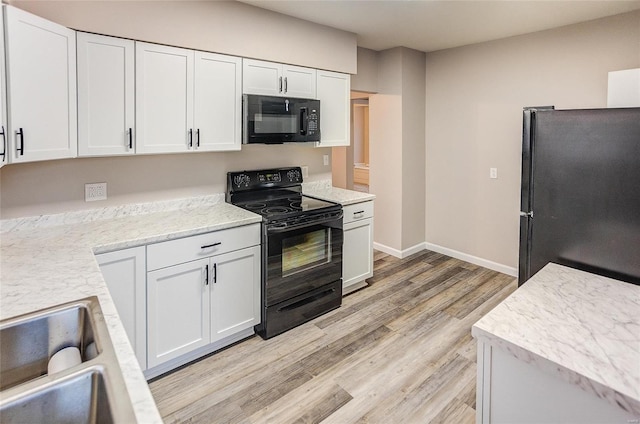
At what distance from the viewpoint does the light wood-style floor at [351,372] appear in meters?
2.12

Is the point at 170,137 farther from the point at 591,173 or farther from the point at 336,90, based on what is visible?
the point at 591,173

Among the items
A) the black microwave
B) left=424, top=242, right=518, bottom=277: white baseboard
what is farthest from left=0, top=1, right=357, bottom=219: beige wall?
left=424, top=242, right=518, bottom=277: white baseboard

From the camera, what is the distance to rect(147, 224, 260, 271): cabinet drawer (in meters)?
2.26

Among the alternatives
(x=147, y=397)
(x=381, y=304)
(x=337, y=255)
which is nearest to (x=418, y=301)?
(x=381, y=304)

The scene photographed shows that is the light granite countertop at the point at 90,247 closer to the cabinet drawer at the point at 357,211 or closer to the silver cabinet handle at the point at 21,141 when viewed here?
the silver cabinet handle at the point at 21,141

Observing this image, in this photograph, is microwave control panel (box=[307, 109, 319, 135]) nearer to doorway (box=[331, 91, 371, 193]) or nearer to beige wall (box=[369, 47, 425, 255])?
beige wall (box=[369, 47, 425, 255])

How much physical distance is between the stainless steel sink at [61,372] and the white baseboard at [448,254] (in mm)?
3807

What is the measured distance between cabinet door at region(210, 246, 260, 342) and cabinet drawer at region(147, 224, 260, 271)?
0.06 meters

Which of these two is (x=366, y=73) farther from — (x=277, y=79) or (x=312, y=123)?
(x=277, y=79)

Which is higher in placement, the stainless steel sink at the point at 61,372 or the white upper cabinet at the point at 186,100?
the white upper cabinet at the point at 186,100

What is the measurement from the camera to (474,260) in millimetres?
4445

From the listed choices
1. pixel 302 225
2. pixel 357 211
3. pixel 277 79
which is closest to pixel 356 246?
pixel 357 211

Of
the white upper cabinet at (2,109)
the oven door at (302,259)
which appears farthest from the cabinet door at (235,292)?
the white upper cabinet at (2,109)

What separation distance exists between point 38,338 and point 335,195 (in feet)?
8.79
